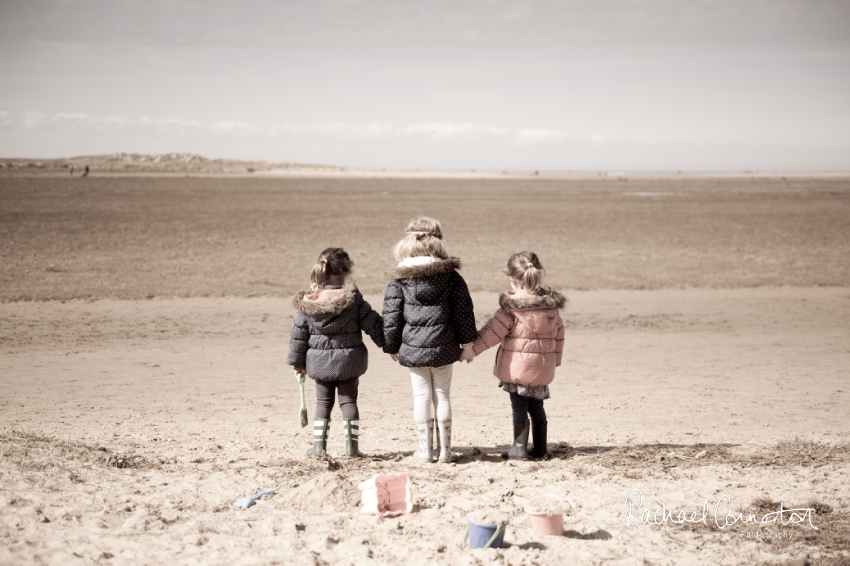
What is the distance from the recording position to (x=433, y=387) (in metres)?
5.27

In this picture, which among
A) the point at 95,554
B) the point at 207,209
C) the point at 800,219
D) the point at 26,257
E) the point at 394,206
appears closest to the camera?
the point at 95,554

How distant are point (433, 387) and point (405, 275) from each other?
0.85m

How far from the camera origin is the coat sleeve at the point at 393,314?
5.07 meters

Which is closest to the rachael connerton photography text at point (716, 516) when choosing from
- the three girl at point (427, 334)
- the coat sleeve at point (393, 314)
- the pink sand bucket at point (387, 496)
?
the three girl at point (427, 334)

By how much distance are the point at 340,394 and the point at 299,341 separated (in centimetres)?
48

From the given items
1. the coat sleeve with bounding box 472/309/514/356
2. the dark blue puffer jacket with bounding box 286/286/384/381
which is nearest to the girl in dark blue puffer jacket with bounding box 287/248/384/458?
the dark blue puffer jacket with bounding box 286/286/384/381

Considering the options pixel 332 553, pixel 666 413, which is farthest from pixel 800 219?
pixel 332 553

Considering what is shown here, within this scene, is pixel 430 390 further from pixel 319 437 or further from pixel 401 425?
pixel 401 425

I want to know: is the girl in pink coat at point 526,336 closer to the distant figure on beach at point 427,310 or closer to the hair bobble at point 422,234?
the distant figure on beach at point 427,310

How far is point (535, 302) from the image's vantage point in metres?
5.18

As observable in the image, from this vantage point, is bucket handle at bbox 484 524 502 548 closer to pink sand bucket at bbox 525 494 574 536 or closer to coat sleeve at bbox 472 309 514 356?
pink sand bucket at bbox 525 494 574 536

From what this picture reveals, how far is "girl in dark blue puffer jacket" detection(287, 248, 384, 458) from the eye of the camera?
5215 mm

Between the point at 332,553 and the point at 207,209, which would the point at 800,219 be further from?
the point at 332,553

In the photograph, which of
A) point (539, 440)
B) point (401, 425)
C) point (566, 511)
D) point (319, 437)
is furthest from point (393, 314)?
point (401, 425)
